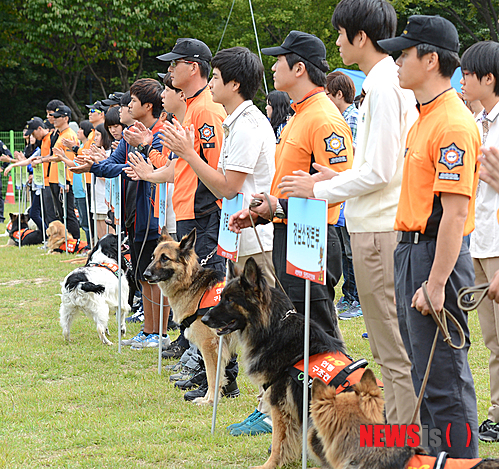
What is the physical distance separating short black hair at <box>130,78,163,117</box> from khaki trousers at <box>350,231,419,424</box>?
350 cm

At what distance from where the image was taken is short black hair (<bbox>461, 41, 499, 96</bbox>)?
10.7ft

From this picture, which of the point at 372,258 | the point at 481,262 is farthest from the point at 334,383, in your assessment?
the point at 481,262

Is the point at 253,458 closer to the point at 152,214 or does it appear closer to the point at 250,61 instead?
the point at 250,61

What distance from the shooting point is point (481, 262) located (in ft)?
12.0

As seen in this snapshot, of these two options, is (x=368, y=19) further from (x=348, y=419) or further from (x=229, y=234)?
(x=348, y=419)

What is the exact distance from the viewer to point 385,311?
288cm

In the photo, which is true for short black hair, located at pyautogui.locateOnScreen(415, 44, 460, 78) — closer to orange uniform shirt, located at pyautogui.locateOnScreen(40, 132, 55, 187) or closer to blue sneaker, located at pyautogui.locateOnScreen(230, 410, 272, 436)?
blue sneaker, located at pyautogui.locateOnScreen(230, 410, 272, 436)

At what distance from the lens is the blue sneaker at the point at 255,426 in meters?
3.89

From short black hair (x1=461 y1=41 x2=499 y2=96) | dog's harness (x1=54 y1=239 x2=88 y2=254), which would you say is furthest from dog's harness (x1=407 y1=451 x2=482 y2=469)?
dog's harness (x1=54 y1=239 x2=88 y2=254)

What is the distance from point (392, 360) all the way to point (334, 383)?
32cm

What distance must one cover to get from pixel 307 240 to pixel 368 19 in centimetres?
112

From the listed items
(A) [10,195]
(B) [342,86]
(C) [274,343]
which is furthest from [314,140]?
(A) [10,195]

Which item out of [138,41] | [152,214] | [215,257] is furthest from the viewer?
[138,41]

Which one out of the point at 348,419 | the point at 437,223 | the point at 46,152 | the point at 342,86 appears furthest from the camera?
the point at 46,152
